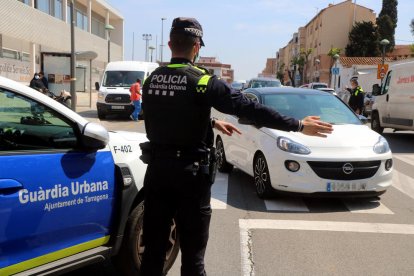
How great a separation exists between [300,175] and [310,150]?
35cm

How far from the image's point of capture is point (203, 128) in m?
2.77

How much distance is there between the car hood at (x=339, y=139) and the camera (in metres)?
6.45

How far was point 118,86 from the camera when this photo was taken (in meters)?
20.9

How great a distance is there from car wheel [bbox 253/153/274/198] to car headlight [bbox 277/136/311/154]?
392 mm

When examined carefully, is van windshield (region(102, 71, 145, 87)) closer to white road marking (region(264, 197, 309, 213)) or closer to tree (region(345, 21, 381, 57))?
white road marking (region(264, 197, 309, 213))

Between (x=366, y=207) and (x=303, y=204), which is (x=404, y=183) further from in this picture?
(x=303, y=204)

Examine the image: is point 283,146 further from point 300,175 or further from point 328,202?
point 328,202

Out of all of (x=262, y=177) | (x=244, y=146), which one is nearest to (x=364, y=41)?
(x=244, y=146)

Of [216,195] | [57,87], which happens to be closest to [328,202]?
[216,195]

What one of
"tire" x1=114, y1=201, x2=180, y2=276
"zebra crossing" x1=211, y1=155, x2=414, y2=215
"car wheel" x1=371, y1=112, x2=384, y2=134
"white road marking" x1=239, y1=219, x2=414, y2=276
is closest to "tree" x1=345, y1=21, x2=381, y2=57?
"car wheel" x1=371, y1=112, x2=384, y2=134

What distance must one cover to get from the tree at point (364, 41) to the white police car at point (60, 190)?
228 feet

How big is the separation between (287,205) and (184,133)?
163 inches

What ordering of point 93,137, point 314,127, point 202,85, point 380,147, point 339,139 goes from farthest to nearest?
point 380,147
point 339,139
point 93,137
point 314,127
point 202,85

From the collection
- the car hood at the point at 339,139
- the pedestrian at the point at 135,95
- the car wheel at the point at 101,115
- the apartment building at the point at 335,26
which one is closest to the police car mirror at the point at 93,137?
the car hood at the point at 339,139
